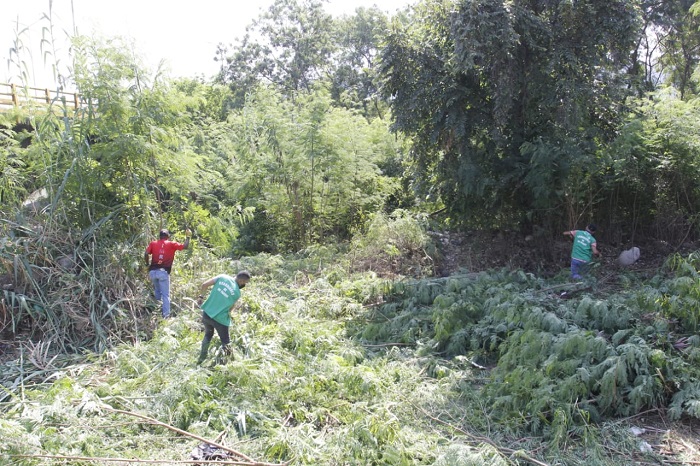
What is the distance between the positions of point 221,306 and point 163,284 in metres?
2.15

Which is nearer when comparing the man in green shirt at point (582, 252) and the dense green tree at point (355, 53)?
the man in green shirt at point (582, 252)

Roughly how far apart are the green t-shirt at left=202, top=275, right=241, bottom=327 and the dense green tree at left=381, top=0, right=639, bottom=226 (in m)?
5.37

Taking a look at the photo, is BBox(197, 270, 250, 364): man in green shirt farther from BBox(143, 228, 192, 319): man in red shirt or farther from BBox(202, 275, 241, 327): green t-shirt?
BBox(143, 228, 192, 319): man in red shirt

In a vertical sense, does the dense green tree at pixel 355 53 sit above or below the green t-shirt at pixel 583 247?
above

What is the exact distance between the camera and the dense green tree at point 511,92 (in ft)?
28.9

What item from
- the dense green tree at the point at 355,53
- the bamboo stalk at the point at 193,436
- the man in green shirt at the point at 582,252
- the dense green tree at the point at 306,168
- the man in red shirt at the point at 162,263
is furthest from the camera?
the dense green tree at the point at 355,53

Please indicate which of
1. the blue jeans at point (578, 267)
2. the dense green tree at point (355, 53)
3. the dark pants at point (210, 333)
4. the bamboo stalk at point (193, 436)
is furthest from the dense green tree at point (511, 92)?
the dense green tree at point (355, 53)

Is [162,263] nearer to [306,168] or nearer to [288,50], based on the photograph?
[306,168]

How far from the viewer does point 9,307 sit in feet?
20.8

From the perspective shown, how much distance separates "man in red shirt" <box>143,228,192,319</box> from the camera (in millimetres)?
7176

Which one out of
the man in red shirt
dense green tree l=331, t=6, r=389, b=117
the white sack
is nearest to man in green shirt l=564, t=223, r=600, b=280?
the white sack

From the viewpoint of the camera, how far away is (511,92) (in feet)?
29.5

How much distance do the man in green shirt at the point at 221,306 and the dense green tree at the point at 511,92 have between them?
17.5ft

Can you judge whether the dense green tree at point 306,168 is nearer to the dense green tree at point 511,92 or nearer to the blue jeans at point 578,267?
the dense green tree at point 511,92
